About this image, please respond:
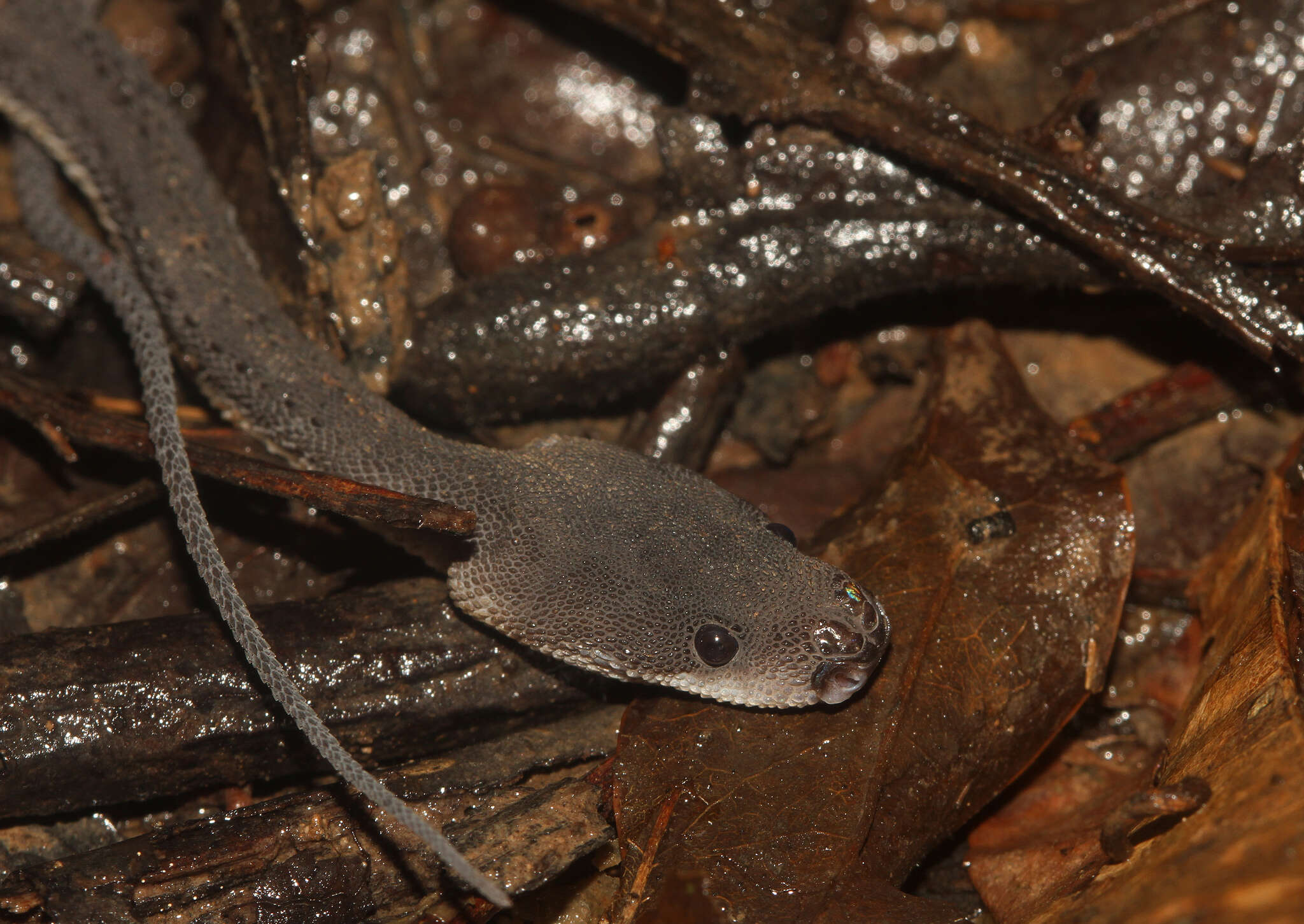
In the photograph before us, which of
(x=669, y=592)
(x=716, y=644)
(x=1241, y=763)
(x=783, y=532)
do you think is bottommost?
(x=1241, y=763)

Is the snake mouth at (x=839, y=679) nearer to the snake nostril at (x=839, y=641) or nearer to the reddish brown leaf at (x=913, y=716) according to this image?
the snake nostril at (x=839, y=641)

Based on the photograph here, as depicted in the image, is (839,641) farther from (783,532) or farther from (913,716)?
(783,532)

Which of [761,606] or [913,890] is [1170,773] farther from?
[761,606]

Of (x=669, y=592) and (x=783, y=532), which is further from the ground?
(x=783, y=532)

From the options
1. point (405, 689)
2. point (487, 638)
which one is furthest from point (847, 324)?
point (405, 689)

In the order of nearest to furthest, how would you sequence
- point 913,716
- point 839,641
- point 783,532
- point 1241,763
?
point 1241,763 < point 839,641 < point 913,716 < point 783,532

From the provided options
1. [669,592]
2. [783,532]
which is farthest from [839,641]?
[669,592]
